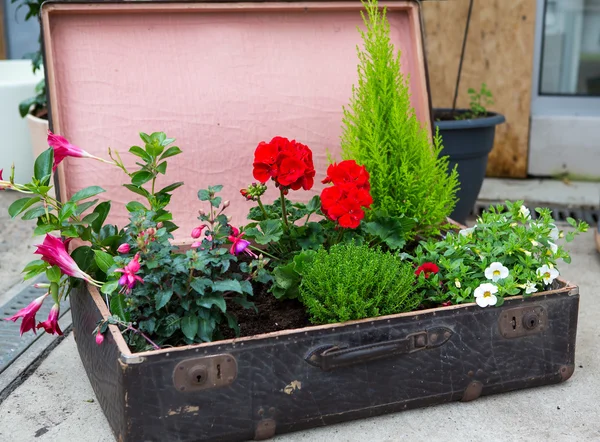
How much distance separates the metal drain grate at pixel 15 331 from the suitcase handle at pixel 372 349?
105cm

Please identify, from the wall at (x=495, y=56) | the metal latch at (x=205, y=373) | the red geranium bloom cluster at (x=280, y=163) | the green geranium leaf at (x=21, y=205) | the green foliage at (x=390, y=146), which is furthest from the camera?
the wall at (x=495, y=56)

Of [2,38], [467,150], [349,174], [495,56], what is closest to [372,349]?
[349,174]

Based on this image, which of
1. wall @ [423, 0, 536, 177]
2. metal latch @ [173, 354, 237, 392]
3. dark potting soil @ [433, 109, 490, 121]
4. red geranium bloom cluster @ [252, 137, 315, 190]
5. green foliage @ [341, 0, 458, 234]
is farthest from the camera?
wall @ [423, 0, 536, 177]

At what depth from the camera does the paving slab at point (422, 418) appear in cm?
184

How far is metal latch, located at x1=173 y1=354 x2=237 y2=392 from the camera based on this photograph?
5.43 ft

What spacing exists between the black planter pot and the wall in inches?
35.1

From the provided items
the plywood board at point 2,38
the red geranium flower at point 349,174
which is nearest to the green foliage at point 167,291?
the red geranium flower at point 349,174

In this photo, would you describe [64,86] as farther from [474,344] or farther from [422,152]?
[474,344]

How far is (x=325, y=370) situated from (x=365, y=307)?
0.59ft

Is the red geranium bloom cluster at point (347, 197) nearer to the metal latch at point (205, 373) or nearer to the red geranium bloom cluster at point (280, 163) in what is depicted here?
the red geranium bloom cluster at point (280, 163)

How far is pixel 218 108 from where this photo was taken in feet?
8.13

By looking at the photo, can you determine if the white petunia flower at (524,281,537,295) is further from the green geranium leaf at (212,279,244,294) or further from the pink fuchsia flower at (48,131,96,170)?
the pink fuchsia flower at (48,131,96,170)

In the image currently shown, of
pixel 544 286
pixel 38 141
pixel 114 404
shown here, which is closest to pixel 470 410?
pixel 544 286

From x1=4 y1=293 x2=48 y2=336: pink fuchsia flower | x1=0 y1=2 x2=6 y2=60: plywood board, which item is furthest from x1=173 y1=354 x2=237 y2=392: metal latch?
x1=0 y1=2 x2=6 y2=60: plywood board
